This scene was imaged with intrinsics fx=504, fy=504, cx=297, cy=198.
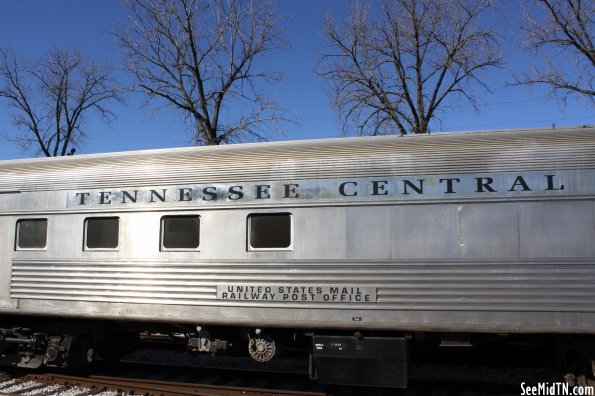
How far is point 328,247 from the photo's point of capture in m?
5.66

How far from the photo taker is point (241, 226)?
5.95 metres

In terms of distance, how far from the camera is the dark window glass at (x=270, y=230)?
19.1 ft

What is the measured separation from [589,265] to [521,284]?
0.68m

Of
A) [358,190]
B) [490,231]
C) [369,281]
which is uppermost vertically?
[358,190]

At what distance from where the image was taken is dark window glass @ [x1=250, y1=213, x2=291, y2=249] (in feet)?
19.1

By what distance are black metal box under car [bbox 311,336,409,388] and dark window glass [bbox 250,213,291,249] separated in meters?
1.17

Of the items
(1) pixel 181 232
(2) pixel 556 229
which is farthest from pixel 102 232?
(2) pixel 556 229

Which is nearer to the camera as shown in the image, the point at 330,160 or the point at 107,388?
the point at 330,160

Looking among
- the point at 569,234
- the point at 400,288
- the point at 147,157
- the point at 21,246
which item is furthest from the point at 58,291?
the point at 569,234

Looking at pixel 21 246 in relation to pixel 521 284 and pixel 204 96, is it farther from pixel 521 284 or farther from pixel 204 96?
pixel 204 96

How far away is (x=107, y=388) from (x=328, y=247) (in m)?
3.80

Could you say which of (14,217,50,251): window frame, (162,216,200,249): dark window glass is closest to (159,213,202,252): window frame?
(162,216,200,249): dark window glass

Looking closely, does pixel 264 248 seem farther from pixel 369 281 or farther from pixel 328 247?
pixel 369 281

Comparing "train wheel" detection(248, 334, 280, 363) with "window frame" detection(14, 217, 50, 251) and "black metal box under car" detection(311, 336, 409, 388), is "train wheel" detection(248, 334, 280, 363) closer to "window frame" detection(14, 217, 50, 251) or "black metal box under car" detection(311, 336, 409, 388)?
"black metal box under car" detection(311, 336, 409, 388)
